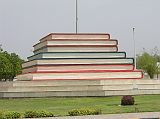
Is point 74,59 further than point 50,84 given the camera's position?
Yes

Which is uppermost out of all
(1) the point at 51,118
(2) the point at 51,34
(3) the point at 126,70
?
(2) the point at 51,34

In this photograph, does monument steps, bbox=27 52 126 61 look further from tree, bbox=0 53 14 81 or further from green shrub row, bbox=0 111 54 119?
tree, bbox=0 53 14 81

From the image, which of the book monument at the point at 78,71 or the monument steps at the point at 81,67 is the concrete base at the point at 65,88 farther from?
the monument steps at the point at 81,67

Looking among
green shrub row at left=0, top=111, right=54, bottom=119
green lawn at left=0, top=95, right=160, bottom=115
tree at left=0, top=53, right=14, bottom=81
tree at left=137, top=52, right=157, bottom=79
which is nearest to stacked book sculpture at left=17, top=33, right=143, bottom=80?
green lawn at left=0, top=95, right=160, bottom=115

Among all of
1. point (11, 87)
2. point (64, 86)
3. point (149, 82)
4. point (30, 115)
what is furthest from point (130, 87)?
point (30, 115)

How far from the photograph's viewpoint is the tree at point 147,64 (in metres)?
65.2

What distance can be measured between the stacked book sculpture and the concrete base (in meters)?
1.82

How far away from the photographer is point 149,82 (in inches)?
1244

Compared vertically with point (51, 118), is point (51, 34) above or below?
above

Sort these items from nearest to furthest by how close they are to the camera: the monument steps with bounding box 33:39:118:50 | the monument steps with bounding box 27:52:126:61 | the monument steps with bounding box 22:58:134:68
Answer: the monument steps with bounding box 22:58:134:68
the monument steps with bounding box 27:52:126:61
the monument steps with bounding box 33:39:118:50

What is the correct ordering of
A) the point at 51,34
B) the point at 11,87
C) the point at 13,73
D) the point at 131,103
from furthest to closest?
the point at 13,73 → the point at 51,34 → the point at 11,87 → the point at 131,103

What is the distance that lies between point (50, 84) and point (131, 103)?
9.73 meters

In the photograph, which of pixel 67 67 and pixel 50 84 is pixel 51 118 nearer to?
pixel 50 84

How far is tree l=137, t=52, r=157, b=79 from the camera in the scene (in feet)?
214
